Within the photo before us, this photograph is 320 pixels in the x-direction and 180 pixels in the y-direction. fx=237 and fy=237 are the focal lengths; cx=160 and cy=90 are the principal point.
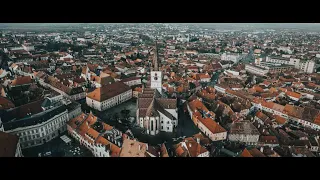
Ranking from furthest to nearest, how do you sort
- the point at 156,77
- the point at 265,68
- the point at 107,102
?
the point at 265,68 < the point at 107,102 < the point at 156,77

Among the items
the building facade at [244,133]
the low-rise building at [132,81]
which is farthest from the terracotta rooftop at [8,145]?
the low-rise building at [132,81]

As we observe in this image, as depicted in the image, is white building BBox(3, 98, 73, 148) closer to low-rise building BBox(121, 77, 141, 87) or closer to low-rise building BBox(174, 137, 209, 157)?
low-rise building BBox(174, 137, 209, 157)

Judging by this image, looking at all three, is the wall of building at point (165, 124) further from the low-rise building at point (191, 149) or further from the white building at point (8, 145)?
the white building at point (8, 145)

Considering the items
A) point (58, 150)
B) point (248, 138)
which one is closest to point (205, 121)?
point (248, 138)

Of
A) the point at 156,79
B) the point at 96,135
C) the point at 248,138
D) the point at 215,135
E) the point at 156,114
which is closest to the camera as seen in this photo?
the point at 96,135

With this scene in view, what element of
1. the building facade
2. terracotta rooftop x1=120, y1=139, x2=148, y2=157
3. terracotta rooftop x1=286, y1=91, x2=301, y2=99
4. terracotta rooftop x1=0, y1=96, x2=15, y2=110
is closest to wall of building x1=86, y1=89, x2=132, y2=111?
terracotta rooftop x1=0, y1=96, x2=15, y2=110

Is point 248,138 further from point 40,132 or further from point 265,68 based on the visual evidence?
point 265,68
